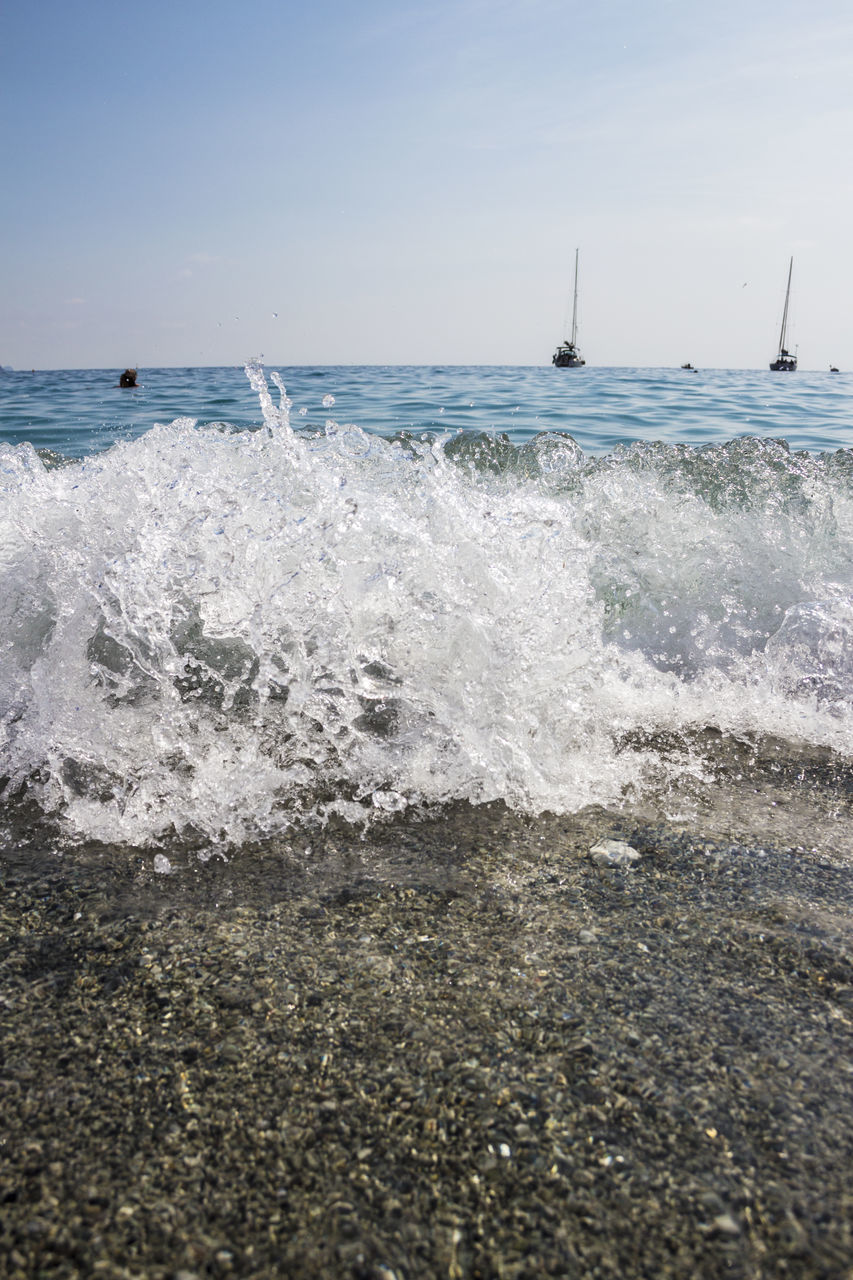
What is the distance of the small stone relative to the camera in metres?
2.09

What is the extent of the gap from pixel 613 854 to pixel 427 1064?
0.89 metres

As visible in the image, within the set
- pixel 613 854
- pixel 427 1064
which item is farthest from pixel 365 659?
pixel 427 1064

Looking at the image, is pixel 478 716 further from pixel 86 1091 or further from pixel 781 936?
pixel 86 1091

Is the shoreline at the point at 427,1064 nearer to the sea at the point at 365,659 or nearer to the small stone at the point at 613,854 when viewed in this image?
the small stone at the point at 613,854

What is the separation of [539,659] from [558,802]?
55 centimetres

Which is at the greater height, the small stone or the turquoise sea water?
the turquoise sea water

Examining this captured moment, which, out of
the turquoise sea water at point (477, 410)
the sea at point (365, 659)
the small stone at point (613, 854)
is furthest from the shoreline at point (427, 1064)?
the turquoise sea water at point (477, 410)

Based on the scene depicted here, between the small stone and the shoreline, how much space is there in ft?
0.15

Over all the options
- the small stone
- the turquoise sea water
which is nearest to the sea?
the small stone

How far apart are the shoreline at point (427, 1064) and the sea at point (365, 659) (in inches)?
11.6

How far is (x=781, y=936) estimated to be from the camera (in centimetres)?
179

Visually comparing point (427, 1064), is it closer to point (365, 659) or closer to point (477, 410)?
point (365, 659)

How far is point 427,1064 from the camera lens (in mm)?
Answer: 1423

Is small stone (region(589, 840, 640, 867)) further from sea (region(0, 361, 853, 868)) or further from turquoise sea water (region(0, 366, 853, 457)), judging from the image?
turquoise sea water (region(0, 366, 853, 457))
